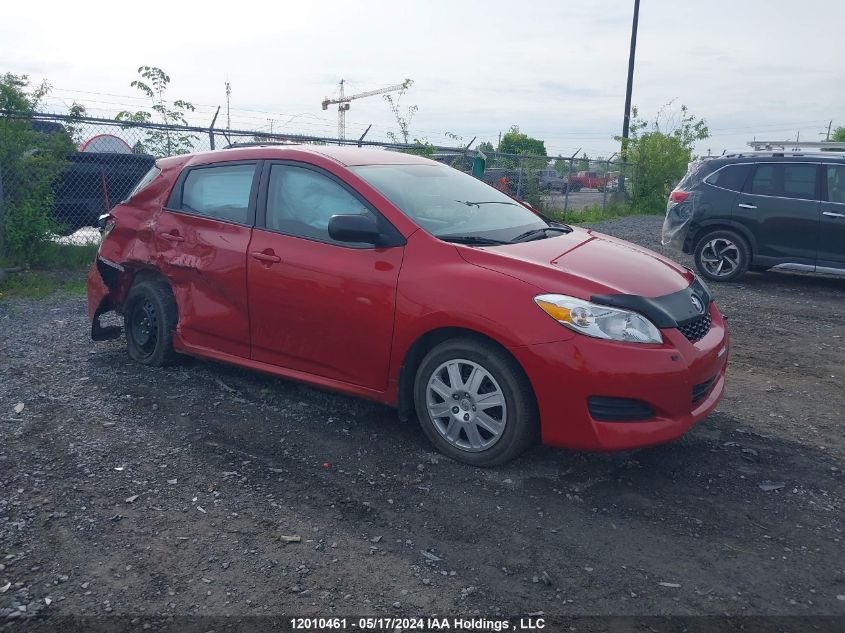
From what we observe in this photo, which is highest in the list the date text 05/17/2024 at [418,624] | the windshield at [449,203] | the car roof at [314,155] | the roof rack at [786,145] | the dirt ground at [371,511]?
the roof rack at [786,145]

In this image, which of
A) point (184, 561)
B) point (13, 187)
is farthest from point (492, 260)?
point (13, 187)

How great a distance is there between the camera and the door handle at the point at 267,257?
15.4ft

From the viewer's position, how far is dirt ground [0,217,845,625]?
117 inches

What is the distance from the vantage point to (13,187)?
9344 mm

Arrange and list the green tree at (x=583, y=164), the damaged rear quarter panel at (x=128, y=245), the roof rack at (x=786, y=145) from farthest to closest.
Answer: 1. the green tree at (x=583, y=164)
2. the roof rack at (x=786, y=145)
3. the damaged rear quarter panel at (x=128, y=245)

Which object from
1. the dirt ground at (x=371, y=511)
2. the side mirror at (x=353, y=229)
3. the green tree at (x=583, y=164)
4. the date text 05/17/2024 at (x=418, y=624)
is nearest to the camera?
the date text 05/17/2024 at (x=418, y=624)

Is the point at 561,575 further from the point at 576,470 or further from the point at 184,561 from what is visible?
the point at 184,561

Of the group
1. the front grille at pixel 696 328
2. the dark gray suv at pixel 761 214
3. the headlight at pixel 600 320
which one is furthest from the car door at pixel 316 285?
the dark gray suv at pixel 761 214

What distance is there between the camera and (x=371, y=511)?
12.0ft

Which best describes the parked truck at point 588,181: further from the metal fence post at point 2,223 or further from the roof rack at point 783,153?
the metal fence post at point 2,223

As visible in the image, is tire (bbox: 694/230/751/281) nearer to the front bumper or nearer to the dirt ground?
the dirt ground

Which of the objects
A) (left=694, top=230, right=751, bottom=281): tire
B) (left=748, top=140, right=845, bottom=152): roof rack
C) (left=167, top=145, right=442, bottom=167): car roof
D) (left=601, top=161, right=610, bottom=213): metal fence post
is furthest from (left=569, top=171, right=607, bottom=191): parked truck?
(left=167, top=145, right=442, bottom=167): car roof

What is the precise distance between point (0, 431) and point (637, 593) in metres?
3.76

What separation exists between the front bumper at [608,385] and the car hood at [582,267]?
0.98 ft
